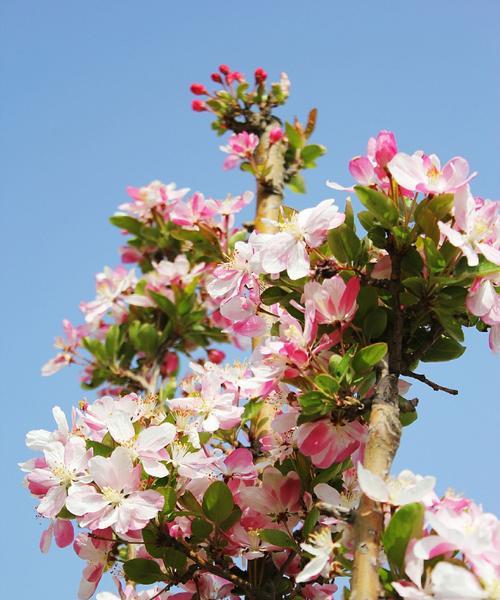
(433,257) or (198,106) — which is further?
(198,106)

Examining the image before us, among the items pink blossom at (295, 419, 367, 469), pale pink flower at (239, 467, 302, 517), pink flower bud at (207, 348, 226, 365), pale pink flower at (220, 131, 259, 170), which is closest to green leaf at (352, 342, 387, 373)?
pink blossom at (295, 419, 367, 469)

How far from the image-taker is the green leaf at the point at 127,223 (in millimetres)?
3881

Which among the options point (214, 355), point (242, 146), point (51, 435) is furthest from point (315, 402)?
point (214, 355)

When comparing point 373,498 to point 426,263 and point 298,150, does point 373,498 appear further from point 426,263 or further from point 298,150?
point 298,150

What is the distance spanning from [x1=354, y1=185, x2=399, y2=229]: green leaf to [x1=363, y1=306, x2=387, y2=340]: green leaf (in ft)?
0.56

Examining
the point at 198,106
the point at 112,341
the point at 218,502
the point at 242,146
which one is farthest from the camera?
the point at 112,341

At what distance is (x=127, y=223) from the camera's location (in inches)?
154

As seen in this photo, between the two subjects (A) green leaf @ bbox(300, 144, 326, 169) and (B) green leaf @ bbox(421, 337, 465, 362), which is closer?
(B) green leaf @ bbox(421, 337, 465, 362)

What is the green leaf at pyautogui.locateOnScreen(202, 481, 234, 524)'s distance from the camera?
1.74 metres

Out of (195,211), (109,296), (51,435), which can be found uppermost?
(109,296)

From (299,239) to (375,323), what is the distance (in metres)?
0.23

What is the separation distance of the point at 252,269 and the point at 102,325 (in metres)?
2.36

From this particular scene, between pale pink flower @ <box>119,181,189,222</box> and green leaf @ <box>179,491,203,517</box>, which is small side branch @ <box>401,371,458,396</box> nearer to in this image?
green leaf @ <box>179,491,203,517</box>

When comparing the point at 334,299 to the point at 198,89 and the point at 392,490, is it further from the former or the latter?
the point at 198,89
